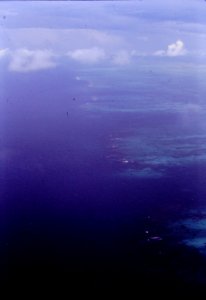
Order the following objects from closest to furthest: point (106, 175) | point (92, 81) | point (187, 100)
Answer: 1. point (106, 175)
2. point (187, 100)
3. point (92, 81)

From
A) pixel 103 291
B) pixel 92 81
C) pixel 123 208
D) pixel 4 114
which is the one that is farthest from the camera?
pixel 92 81

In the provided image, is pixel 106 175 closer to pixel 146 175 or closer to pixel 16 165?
pixel 146 175

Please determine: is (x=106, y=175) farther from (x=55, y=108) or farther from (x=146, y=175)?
(x=55, y=108)

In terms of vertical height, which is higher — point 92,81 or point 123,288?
point 92,81

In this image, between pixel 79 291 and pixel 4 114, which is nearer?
pixel 79 291

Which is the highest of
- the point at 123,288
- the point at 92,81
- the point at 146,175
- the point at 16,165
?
the point at 92,81

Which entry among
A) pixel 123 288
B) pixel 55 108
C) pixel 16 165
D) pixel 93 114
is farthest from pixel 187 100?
pixel 123 288
